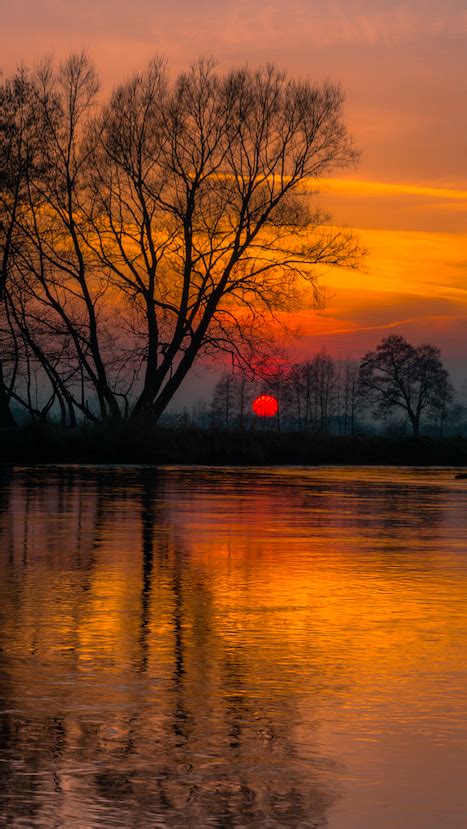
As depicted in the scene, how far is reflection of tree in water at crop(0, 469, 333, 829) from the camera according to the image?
19.6 feet

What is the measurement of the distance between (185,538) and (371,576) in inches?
192

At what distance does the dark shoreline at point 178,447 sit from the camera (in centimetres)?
5147

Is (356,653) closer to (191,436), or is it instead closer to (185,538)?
(185,538)

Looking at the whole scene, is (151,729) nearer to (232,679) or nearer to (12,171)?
(232,679)

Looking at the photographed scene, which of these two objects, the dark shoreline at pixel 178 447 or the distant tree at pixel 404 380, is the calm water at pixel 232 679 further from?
the distant tree at pixel 404 380

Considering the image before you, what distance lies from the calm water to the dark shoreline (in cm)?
3104

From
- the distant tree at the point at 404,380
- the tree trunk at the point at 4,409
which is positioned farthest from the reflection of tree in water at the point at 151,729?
the distant tree at the point at 404,380

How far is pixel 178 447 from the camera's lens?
52.4 metres

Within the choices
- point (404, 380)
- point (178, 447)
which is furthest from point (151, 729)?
point (404, 380)

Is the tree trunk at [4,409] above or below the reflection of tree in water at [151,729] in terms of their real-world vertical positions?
above

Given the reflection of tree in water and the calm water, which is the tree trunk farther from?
the reflection of tree in water

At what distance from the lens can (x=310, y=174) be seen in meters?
53.8

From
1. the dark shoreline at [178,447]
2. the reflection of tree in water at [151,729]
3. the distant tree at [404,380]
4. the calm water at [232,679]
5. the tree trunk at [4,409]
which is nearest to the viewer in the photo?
the reflection of tree in water at [151,729]

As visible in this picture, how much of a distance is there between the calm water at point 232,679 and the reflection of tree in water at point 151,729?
0.05ft
